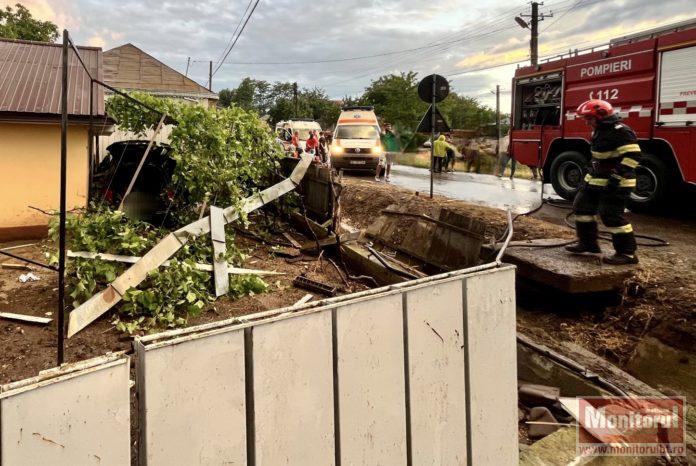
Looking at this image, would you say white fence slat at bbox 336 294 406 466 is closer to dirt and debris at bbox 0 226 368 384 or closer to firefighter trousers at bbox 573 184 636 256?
dirt and debris at bbox 0 226 368 384

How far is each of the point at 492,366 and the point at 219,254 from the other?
4063 millimetres

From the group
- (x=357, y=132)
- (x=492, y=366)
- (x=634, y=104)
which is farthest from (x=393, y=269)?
(x=357, y=132)

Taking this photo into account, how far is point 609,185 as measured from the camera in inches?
198

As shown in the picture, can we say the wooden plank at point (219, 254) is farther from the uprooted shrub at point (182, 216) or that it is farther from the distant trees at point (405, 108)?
the distant trees at point (405, 108)

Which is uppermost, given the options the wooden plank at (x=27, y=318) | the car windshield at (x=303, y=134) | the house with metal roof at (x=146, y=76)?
the house with metal roof at (x=146, y=76)

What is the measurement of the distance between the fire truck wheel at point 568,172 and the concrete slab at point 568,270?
5692 millimetres

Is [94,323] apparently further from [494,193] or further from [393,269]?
[494,193]

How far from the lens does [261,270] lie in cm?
634

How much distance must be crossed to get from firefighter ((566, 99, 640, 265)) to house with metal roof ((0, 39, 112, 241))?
21.9 feet

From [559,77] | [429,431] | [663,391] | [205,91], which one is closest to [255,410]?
[429,431]

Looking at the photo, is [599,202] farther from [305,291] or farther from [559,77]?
[559,77]

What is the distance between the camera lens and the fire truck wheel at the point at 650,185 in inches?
Result: 336

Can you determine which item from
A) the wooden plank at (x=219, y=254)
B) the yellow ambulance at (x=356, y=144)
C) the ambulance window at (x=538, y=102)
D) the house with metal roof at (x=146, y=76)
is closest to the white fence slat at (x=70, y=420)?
the wooden plank at (x=219, y=254)

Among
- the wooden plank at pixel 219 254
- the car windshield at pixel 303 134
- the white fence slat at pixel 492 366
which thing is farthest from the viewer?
the car windshield at pixel 303 134
